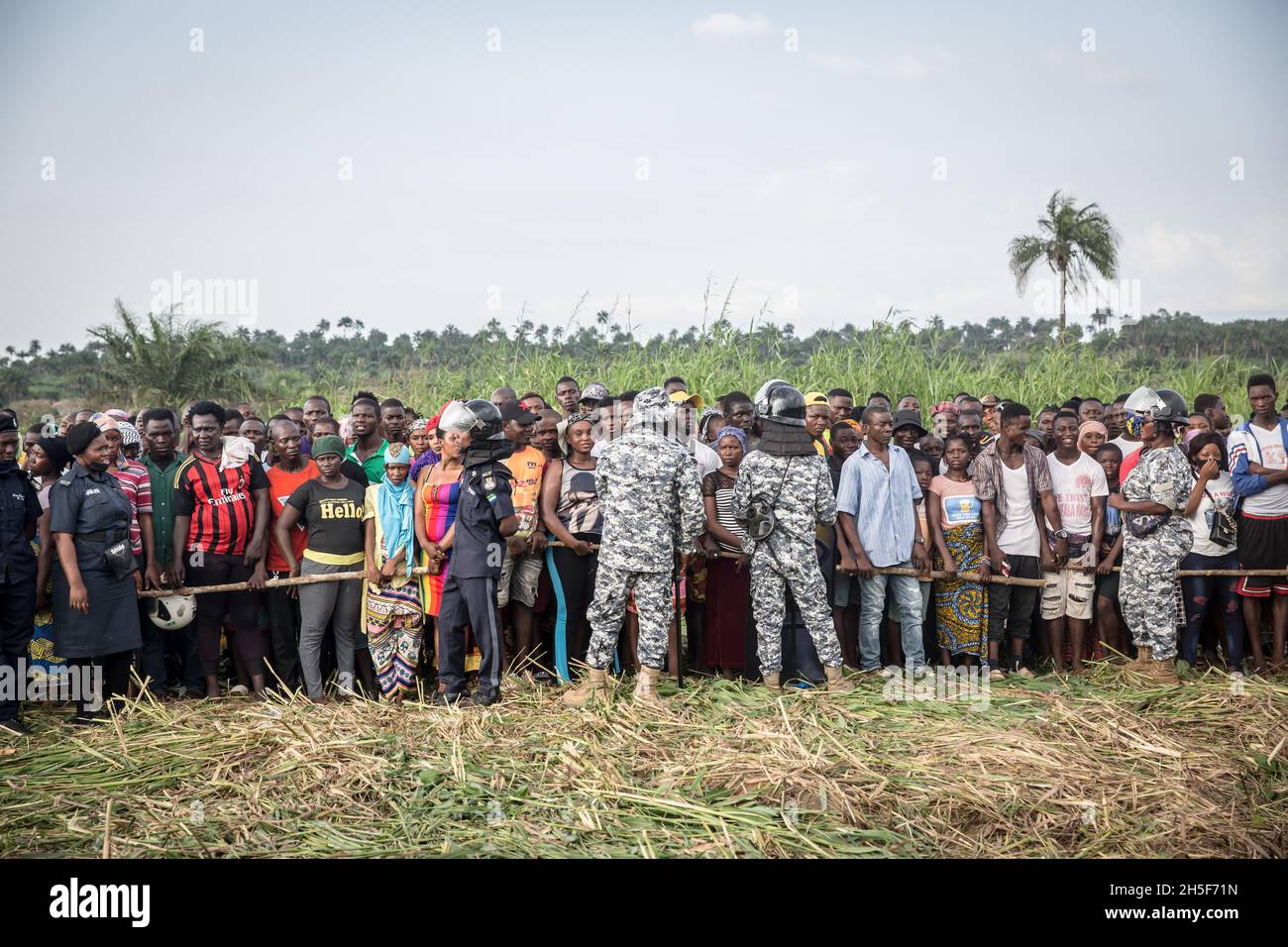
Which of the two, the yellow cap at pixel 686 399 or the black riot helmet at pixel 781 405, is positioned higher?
the yellow cap at pixel 686 399

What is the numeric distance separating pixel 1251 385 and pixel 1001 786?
13.9ft

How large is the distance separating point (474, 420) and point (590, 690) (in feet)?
6.11

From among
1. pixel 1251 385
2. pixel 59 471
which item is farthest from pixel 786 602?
pixel 59 471

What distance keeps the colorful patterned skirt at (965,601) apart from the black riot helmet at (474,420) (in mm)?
3309

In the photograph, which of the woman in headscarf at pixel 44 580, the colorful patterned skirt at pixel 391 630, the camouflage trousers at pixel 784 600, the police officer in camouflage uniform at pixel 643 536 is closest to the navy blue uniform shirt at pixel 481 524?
the colorful patterned skirt at pixel 391 630

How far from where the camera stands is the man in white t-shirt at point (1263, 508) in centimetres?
691

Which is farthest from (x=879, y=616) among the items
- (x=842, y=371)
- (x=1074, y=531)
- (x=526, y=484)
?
(x=842, y=371)

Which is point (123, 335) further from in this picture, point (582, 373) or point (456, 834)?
point (456, 834)

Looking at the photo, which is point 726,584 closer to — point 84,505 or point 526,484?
point 526,484

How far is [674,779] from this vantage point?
4801mm

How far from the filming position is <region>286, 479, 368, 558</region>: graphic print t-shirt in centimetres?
625

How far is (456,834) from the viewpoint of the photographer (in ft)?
14.0

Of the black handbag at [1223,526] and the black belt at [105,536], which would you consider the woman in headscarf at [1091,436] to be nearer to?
the black handbag at [1223,526]
